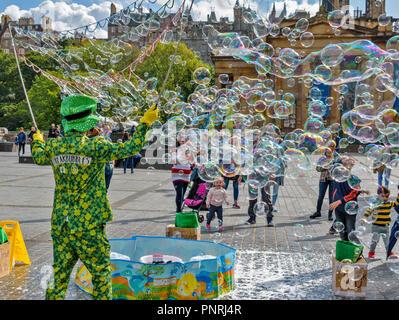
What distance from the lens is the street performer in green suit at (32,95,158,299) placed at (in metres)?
3.28

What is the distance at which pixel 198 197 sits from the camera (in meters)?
8.27

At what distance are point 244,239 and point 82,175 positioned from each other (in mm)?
4165

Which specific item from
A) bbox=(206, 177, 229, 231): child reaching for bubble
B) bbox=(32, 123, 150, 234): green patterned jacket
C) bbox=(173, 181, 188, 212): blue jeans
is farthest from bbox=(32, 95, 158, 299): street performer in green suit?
bbox=(173, 181, 188, 212): blue jeans

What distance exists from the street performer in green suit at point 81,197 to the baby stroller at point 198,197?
4826mm

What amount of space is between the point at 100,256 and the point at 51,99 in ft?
167

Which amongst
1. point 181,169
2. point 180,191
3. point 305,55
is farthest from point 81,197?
point 305,55

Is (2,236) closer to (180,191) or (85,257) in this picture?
(85,257)

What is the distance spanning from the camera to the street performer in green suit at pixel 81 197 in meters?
3.28

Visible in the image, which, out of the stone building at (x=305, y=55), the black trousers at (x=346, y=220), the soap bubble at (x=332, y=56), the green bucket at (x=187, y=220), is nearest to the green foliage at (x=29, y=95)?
the stone building at (x=305, y=55)

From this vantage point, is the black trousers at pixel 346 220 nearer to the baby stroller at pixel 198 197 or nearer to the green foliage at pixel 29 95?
the baby stroller at pixel 198 197

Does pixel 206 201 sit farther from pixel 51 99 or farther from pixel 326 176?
pixel 51 99
